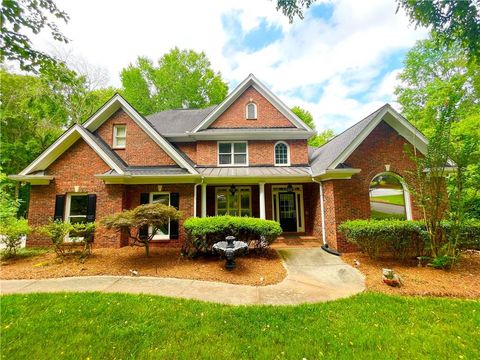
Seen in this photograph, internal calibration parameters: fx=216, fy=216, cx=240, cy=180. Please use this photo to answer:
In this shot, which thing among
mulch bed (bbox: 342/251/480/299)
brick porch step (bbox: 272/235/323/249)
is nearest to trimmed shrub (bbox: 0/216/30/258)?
brick porch step (bbox: 272/235/323/249)

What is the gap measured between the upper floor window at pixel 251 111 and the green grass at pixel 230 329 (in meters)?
10.1

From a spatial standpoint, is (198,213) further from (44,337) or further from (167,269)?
(44,337)

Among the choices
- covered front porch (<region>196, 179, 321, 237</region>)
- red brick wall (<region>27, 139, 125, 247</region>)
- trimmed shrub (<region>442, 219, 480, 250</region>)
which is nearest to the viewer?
trimmed shrub (<region>442, 219, 480, 250</region>)

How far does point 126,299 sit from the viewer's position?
4.65 m

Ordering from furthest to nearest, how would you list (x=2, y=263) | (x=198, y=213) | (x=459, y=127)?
(x=459, y=127) → (x=198, y=213) → (x=2, y=263)

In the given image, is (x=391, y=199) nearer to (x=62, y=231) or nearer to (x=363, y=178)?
(x=363, y=178)

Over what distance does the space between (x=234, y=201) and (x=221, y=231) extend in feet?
14.9

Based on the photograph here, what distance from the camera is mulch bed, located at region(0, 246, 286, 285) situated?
6.24 meters

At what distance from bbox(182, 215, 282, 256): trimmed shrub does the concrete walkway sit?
5.54 ft

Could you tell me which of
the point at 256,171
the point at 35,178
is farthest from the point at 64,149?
the point at 256,171

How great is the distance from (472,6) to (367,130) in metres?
4.22

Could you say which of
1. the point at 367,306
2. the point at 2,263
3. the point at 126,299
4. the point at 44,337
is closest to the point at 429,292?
the point at 367,306

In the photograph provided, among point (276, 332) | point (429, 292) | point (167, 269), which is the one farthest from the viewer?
point (167, 269)

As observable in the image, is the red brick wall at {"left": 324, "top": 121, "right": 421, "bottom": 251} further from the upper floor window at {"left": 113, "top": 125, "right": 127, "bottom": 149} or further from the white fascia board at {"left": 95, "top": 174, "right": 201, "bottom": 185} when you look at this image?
the upper floor window at {"left": 113, "top": 125, "right": 127, "bottom": 149}
